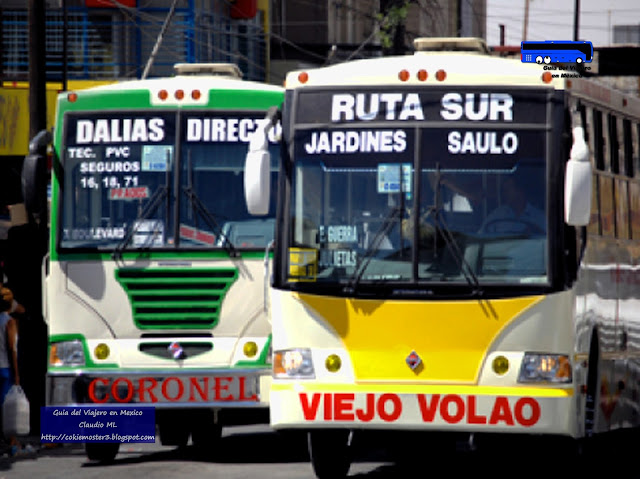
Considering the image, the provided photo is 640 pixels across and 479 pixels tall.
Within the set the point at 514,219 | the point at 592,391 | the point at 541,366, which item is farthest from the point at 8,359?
the point at 541,366

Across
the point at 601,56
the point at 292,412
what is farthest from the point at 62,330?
the point at 601,56

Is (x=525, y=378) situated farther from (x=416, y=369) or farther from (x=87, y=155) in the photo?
(x=87, y=155)

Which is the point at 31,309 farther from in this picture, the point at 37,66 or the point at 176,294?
the point at 176,294

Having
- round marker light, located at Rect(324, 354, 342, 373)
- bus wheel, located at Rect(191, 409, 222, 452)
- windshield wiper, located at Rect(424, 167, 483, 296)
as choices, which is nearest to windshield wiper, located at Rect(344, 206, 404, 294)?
windshield wiper, located at Rect(424, 167, 483, 296)

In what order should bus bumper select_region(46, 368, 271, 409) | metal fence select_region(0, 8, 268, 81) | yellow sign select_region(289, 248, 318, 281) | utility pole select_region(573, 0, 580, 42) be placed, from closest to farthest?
yellow sign select_region(289, 248, 318, 281) < bus bumper select_region(46, 368, 271, 409) < metal fence select_region(0, 8, 268, 81) < utility pole select_region(573, 0, 580, 42)

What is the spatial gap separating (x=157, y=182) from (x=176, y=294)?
98cm

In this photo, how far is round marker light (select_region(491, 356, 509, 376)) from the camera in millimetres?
10312

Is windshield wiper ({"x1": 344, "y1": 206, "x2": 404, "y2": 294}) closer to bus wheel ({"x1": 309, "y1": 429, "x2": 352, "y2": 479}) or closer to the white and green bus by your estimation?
bus wheel ({"x1": 309, "y1": 429, "x2": 352, "y2": 479})

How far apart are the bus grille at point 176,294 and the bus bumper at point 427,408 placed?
233cm

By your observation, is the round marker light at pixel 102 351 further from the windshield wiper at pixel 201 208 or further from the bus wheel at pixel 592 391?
the bus wheel at pixel 592 391

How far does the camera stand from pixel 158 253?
12.8 meters

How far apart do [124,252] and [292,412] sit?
300cm

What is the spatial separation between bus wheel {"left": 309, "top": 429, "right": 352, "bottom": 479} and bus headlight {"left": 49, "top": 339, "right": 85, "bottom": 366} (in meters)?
2.45

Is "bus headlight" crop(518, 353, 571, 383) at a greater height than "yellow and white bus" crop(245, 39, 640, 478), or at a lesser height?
lesser
